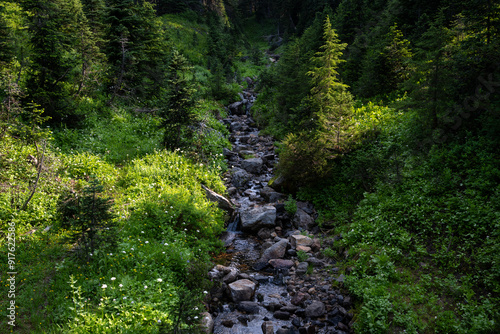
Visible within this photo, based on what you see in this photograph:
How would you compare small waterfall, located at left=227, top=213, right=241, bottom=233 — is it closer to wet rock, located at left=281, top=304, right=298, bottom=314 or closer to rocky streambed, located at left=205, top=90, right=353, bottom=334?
rocky streambed, located at left=205, top=90, right=353, bottom=334

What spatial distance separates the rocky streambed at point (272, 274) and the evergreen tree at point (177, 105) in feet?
12.5

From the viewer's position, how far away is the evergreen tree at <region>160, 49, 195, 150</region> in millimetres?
13602

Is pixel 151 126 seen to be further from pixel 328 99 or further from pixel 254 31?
pixel 254 31

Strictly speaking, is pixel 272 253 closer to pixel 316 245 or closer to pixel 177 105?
pixel 316 245

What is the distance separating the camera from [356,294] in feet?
23.7

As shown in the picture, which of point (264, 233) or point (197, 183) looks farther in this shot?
point (197, 183)

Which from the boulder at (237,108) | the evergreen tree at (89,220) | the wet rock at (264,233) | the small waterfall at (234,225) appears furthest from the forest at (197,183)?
the boulder at (237,108)

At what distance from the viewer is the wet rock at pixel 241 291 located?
797 cm

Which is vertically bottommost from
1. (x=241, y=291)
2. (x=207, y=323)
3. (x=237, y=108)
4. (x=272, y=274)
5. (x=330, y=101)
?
(x=272, y=274)

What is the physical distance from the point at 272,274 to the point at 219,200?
14.1 ft

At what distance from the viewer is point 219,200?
12203 mm

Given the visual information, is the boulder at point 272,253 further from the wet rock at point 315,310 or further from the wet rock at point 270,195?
the wet rock at point 270,195

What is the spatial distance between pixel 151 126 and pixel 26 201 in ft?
28.4

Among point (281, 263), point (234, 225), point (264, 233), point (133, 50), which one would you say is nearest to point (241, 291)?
point (281, 263)
